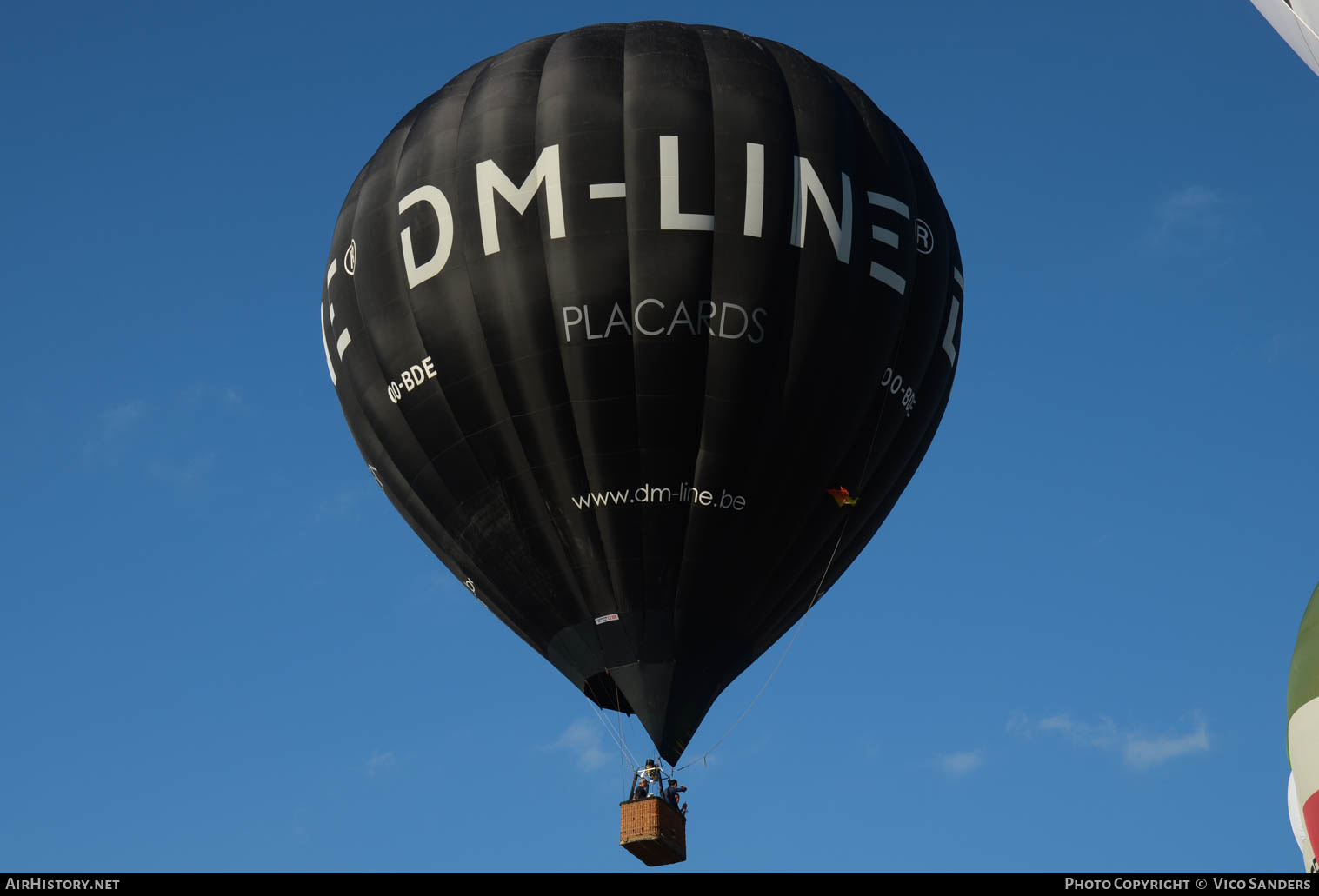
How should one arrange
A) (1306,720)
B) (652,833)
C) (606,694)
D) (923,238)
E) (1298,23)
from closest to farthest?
1. (1298,23)
2. (652,833)
3. (1306,720)
4. (606,694)
5. (923,238)

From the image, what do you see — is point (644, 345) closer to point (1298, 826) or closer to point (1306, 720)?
point (1306, 720)

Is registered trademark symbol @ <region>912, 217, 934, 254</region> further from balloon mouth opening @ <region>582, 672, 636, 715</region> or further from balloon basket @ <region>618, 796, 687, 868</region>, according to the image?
balloon basket @ <region>618, 796, 687, 868</region>

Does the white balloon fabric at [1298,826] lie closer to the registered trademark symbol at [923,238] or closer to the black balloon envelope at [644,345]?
the black balloon envelope at [644,345]

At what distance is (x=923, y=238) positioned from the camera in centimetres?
2536

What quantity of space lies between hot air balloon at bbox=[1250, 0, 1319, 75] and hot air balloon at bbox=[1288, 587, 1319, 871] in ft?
22.4

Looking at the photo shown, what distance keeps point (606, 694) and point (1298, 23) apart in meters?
11.3

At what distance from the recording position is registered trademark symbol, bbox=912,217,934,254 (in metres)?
25.2

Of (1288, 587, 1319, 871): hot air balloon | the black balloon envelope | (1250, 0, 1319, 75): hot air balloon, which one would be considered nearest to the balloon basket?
the black balloon envelope

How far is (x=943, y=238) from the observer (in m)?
25.9

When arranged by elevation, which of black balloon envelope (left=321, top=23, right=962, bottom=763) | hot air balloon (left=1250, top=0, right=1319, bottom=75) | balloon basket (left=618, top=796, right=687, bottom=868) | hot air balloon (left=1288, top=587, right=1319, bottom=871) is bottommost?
balloon basket (left=618, top=796, right=687, bottom=868)

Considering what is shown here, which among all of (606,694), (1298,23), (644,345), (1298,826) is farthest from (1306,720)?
(644,345)

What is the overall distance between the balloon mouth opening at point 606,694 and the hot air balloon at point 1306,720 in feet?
26.5
